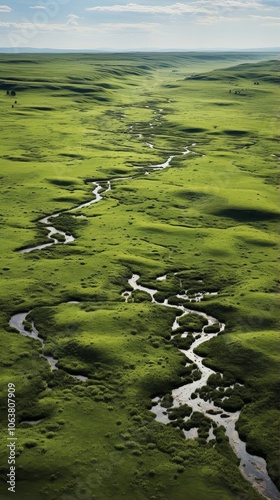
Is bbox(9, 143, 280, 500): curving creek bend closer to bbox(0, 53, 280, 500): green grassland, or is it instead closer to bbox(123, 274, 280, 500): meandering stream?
bbox(123, 274, 280, 500): meandering stream

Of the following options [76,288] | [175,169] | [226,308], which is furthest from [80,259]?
[175,169]

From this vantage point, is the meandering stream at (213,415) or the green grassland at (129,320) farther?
the green grassland at (129,320)

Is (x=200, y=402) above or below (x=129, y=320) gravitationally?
below

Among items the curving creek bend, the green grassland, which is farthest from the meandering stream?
the green grassland

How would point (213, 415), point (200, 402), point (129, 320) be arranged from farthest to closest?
1. point (129, 320)
2. point (200, 402)
3. point (213, 415)

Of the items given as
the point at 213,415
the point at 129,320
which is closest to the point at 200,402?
the point at 213,415

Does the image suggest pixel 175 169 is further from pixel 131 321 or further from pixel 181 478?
pixel 181 478

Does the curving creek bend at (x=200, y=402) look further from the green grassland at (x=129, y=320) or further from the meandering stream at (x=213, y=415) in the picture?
the green grassland at (x=129, y=320)

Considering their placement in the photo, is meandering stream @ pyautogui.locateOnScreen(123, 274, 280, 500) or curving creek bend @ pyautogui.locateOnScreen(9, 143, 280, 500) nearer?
meandering stream @ pyautogui.locateOnScreen(123, 274, 280, 500)

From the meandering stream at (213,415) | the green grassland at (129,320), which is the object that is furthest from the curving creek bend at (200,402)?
the green grassland at (129,320)

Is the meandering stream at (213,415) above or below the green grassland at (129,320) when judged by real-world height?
below

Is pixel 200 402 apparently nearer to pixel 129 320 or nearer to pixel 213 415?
pixel 213 415
